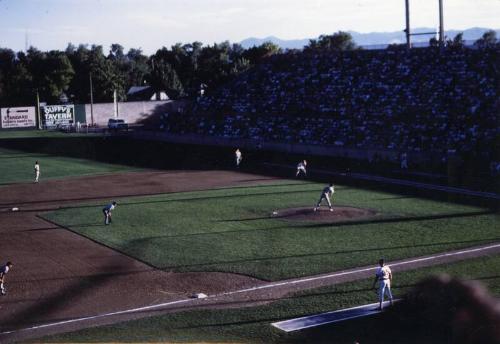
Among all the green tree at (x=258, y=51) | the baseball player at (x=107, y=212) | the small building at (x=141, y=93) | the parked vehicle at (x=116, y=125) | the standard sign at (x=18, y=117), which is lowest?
the baseball player at (x=107, y=212)

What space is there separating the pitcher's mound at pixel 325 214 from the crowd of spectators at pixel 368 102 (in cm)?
1386

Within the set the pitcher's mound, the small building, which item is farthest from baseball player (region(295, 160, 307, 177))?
the small building

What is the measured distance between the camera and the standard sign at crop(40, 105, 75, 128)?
88.3 m

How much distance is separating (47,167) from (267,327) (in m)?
41.7

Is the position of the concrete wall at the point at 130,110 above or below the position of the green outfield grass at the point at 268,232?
above

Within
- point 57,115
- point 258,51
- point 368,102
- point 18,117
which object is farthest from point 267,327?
point 258,51

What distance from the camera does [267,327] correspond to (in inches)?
631

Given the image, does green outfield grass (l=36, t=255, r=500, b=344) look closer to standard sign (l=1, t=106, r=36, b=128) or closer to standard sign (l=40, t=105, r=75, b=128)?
standard sign (l=40, t=105, r=75, b=128)

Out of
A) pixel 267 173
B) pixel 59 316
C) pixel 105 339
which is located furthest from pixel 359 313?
pixel 267 173

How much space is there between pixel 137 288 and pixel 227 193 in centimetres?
1860

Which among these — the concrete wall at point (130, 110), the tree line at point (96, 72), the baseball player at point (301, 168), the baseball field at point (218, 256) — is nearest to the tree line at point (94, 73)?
the tree line at point (96, 72)

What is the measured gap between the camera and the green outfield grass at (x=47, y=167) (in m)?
48.5

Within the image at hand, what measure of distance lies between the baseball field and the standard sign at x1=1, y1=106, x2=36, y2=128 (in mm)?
52452

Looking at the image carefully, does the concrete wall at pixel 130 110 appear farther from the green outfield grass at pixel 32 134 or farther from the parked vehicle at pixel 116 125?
the parked vehicle at pixel 116 125
